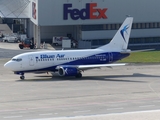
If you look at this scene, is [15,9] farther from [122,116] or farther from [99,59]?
[122,116]

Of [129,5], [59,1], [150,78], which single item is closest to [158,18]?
[129,5]

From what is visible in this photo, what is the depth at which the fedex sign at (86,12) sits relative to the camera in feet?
295

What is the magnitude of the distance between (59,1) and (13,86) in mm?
42368

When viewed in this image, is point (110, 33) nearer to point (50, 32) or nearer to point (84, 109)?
point (50, 32)

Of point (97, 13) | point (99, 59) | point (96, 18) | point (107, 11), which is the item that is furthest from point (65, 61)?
point (107, 11)

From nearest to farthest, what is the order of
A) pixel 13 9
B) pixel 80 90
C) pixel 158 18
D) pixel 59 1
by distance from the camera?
pixel 80 90 < pixel 59 1 < pixel 158 18 < pixel 13 9

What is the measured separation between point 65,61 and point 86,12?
121 feet

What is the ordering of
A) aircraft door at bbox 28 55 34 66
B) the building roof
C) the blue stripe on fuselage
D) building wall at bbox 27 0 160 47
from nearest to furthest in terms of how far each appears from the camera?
aircraft door at bbox 28 55 34 66 → the blue stripe on fuselage → building wall at bbox 27 0 160 47 → the building roof

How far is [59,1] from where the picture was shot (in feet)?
294

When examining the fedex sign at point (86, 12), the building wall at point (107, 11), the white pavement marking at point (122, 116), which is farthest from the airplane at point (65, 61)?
the fedex sign at point (86, 12)

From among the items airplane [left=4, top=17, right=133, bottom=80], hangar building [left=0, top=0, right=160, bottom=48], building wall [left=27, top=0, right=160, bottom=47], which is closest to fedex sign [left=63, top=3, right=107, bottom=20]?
hangar building [left=0, top=0, right=160, bottom=48]

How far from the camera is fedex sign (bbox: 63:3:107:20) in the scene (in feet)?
295

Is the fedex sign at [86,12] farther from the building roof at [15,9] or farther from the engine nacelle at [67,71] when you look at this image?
the engine nacelle at [67,71]

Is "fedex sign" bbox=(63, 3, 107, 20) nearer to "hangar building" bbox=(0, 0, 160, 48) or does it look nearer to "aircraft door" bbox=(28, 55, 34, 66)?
"hangar building" bbox=(0, 0, 160, 48)
